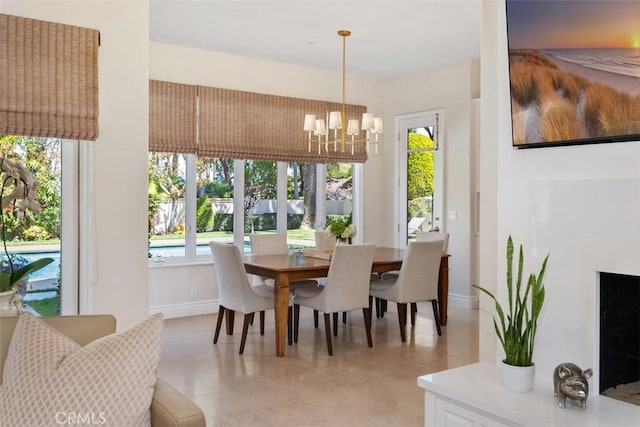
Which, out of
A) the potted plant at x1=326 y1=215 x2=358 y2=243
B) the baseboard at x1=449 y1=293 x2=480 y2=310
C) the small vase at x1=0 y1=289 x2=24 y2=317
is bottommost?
the baseboard at x1=449 y1=293 x2=480 y2=310

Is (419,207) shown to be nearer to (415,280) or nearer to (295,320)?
(415,280)

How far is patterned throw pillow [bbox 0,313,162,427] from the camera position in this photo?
5.55 ft

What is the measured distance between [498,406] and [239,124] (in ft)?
15.4

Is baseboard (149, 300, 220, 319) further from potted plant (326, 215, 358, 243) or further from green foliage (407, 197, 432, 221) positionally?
green foliage (407, 197, 432, 221)

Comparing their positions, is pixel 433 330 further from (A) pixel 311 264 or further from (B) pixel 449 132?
(B) pixel 449 132

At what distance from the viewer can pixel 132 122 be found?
3.30 m

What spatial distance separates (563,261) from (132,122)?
250 centimetres

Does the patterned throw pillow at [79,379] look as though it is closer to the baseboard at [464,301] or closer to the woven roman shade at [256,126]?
the woven roman shade at [256,126]

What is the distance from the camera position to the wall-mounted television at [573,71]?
7.50 ft

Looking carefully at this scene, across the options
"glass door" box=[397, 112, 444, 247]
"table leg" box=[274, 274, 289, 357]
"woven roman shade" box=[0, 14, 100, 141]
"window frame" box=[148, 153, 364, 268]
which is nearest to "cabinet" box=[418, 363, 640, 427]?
"table leg" box=[274, 274, 289, 357]

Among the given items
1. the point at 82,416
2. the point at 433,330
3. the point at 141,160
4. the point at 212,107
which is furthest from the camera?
the point at 212,107

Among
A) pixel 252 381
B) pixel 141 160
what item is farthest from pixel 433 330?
pixel 141 160

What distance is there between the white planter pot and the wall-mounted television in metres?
1.05

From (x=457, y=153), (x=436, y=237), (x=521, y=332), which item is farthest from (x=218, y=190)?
(x=521, y=332)
